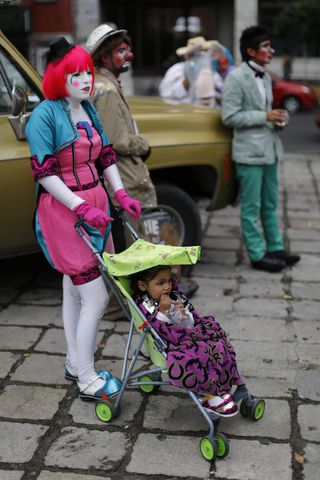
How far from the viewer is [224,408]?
3.34 metres

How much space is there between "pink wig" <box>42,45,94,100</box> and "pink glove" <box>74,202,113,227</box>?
58cm

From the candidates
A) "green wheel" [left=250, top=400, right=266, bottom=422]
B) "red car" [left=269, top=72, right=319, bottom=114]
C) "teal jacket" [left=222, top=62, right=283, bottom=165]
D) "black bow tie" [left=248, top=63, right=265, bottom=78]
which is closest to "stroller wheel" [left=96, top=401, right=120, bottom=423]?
"green wheel" [left=250, top=400, right=266, bottom=422]

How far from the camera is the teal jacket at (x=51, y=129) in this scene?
344 centimetres

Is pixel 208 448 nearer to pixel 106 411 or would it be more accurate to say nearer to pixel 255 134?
pixel 106 411

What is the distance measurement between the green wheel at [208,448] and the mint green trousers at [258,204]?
2.85 meters

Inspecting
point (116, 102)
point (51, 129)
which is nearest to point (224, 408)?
point (51, 129)

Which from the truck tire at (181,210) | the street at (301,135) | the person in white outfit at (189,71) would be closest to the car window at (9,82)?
the truck tire at (181,210)

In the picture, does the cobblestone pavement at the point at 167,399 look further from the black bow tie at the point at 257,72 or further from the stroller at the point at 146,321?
the black bow tie at the point at 257,72

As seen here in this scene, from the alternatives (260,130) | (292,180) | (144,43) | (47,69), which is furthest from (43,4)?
(47,69)

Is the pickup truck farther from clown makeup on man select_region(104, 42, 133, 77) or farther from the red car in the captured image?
the red car

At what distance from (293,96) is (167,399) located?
58.3ft

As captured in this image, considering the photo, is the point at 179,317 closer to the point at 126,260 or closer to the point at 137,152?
the point at 126,260

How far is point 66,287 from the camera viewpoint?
383 cm

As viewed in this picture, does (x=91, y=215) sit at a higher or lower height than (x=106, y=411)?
higher
